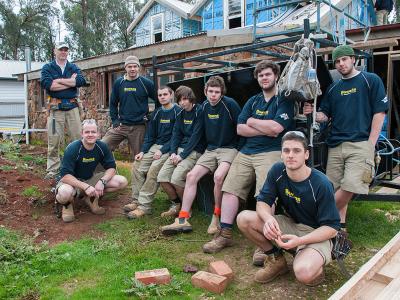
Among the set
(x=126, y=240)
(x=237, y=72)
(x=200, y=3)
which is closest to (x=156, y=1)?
(x=200, y=3)

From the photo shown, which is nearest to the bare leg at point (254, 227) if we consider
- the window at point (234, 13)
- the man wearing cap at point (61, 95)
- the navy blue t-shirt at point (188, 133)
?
the navy blue t-shirt at point (188, 133)

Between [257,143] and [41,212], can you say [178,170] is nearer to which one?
[257,143]

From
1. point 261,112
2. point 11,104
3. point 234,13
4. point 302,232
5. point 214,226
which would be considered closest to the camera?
point 302,232

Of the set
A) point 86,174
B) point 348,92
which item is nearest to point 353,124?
point 348,92

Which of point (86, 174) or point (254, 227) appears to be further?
point (86, 174)

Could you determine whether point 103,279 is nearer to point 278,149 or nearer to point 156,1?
point 278,149

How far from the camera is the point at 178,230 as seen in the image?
4766 mm

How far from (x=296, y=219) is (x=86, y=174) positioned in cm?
307

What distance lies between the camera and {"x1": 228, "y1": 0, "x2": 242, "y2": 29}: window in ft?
48.8

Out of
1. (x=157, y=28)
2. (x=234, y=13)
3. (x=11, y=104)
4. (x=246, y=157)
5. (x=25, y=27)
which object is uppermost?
(x=25, y=27)

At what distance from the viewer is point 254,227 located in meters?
3.49

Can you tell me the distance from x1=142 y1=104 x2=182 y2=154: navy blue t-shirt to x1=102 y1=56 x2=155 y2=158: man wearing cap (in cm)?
39

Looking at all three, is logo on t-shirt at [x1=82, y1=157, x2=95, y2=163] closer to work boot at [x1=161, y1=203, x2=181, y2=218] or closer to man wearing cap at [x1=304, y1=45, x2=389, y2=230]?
work boot at [x1=161, y1=203, x2=181, y2=218]

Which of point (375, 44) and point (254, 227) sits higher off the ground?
point (375, 44)
